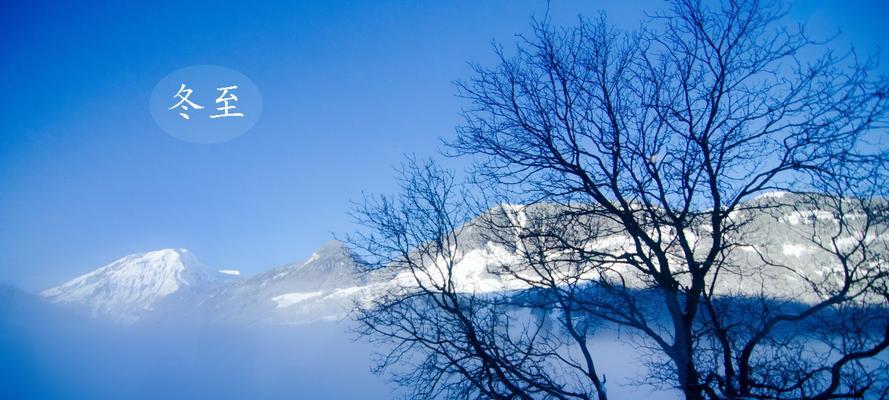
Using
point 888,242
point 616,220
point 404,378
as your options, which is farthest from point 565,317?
point 888,242

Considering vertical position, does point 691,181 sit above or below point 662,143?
below

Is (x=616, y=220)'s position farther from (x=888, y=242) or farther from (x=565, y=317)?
(x=888, y=242)

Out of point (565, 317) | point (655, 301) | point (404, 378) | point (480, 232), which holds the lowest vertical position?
point (404, 378)

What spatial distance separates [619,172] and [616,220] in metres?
0.66

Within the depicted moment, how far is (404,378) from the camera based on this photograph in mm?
6039

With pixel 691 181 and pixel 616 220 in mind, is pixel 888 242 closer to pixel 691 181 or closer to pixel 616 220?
pixel 691 181

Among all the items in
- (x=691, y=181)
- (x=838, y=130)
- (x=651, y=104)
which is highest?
(x=651, y=104)

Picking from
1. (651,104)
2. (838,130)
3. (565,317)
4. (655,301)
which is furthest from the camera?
(565,317)

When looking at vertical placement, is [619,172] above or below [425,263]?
above

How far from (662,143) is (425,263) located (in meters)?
4.41

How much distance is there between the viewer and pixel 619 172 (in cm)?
503

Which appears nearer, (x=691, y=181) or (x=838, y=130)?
(x=838, y=130)

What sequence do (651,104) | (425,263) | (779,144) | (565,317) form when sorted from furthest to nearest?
(425,263) → (565,317) → (651,104) → (779,144)

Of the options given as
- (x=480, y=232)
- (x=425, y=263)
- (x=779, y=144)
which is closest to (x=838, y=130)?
(x=779, y=144)
